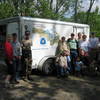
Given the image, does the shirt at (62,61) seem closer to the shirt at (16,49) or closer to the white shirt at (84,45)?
the white shirt at (84,45)

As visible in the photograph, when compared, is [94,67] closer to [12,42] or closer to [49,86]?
[49,86]

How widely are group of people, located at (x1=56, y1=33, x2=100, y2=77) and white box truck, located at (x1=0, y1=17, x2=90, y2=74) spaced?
1.61ft

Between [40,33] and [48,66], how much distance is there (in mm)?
1460

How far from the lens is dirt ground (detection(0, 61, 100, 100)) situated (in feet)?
20.4

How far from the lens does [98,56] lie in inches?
361

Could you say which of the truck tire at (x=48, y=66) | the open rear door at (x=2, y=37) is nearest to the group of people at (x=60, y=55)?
the truck tire at (x=48, y=66)

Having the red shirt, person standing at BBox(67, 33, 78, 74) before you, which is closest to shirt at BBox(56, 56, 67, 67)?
person standing at BBox(67, 33, 78, 74)

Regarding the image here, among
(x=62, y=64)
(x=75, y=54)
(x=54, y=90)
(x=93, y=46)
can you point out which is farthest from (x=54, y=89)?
(x=93, y=46)

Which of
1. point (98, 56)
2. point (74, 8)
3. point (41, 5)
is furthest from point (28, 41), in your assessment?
point (74, 8)

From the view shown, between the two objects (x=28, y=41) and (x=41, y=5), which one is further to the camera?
(x=41, y=5)

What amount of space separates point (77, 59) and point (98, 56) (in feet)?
3.05

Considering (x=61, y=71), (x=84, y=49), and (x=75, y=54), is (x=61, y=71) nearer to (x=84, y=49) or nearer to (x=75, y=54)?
(x=75, y=54)

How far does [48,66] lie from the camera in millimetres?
9109

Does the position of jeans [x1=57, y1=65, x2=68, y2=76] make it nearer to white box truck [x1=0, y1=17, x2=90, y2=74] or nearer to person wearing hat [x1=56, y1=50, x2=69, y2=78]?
person wearing hat [x1=56, y1=50, x2=69, y2=78]
